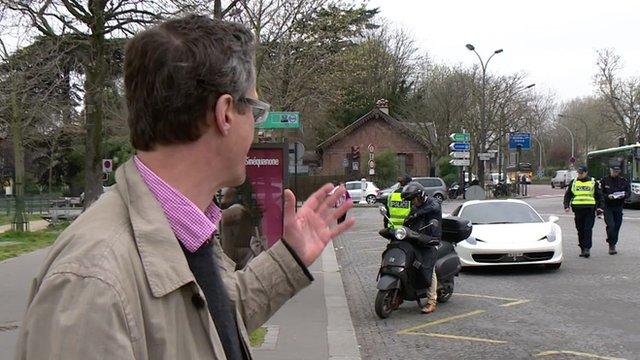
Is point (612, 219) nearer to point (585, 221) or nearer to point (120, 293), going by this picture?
point (585, 221)

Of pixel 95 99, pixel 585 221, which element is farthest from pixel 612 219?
pixel 95 99

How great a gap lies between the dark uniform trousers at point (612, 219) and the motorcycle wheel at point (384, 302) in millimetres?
7032

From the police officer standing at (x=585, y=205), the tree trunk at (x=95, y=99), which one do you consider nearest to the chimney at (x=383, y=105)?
the tree trunk at (x=95, y=99)

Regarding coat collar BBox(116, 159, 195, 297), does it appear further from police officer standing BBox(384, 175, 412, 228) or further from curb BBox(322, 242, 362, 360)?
police officer standing BBox(384, 175, 412, 228)

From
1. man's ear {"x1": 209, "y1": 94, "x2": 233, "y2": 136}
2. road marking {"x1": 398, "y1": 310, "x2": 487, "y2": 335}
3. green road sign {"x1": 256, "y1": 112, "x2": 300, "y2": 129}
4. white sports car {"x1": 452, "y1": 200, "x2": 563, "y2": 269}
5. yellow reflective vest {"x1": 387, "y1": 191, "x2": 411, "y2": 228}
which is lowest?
road marking {"x1": 398, "y1": 310, "x2": 487, "y2": 335}

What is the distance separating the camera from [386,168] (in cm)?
4962

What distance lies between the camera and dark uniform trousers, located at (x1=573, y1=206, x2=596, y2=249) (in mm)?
12766

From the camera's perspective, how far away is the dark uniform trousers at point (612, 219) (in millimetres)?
13086

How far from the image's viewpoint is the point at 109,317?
1178mm

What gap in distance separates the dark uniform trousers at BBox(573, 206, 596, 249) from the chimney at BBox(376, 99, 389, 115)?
41.1 m

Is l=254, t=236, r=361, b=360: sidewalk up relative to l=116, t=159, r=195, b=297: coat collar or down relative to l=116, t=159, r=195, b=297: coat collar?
down

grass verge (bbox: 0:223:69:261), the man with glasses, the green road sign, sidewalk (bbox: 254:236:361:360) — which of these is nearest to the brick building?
grass verge (bbox: 0:223:69:261)

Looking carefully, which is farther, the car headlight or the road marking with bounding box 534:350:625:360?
the car headlight

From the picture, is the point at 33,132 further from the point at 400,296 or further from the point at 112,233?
the point at 112,233
